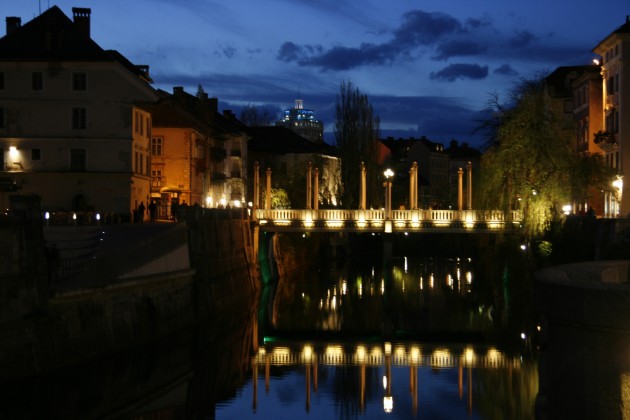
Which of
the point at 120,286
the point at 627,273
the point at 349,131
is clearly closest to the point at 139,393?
the point at 120,286

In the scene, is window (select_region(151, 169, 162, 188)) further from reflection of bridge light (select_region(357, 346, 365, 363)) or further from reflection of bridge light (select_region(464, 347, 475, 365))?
reflection of bridge light (select_region(464, 347, 475, 365))

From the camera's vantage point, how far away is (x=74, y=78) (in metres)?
59.6

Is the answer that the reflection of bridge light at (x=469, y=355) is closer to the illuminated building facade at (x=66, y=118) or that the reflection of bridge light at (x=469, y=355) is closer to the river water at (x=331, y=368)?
the river water at (x=331, y=368)

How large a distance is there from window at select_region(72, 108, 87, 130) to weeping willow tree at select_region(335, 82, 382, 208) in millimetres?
33739

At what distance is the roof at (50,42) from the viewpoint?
194 feet

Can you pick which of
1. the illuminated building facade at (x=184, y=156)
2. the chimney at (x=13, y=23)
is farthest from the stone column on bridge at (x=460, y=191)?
the chimney at (x=13, y=23)

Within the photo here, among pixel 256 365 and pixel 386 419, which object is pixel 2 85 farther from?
pixel 386 419

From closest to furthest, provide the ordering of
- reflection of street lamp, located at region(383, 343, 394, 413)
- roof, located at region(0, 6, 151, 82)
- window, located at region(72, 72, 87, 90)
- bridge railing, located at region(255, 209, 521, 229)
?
reflection of street lamp, located at region(383, 343, 394, 413) → roof, located at region(0, 6, 151, 82) → window, located at region(72, 72, 87, 90) → bridge railing, located at region(255, 209, 521, 229)

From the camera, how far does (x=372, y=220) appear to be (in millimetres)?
65000

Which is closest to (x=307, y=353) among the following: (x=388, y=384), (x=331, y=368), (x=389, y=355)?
(x=389, y=355)

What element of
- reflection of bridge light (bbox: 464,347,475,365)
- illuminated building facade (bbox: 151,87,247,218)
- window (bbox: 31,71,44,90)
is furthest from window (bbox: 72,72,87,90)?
reflection of bridge light (bbox: 464,347,475,365)

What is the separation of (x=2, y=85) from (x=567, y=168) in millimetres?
32842

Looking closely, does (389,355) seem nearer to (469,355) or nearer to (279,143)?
(469,355)

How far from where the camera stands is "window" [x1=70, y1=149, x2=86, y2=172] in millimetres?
59938
